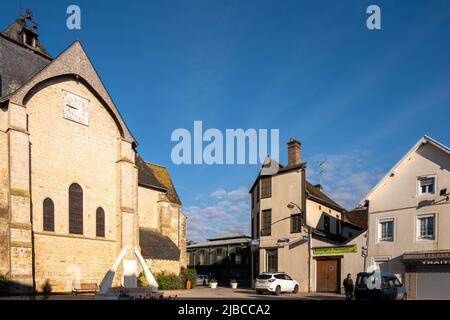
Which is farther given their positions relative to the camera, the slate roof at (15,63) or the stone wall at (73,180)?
the slate roof at (15,63)

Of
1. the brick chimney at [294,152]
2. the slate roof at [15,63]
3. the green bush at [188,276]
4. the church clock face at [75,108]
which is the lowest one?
the green bush at [188,276]

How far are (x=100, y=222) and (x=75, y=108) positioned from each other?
7356 mm

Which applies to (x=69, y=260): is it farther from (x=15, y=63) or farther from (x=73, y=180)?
(x=15, y=63)

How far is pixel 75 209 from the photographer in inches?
901

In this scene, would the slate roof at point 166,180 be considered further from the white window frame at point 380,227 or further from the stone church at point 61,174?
the white window frame at point 380,227

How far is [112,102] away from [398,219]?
65.0ft

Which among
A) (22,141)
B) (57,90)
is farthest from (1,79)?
(22,141)

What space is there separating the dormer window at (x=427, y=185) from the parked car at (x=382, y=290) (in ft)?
20.3

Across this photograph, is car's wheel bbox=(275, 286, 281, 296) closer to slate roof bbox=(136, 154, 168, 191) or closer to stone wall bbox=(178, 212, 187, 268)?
stone wall bbox=(178, 212, 187, 268)

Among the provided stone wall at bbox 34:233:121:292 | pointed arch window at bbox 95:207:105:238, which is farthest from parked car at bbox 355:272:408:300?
pointed arch window at bbox 95:207:105:238

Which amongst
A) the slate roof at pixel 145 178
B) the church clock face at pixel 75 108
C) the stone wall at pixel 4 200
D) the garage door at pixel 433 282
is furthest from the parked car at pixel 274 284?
the church clock face at pixel 75 108

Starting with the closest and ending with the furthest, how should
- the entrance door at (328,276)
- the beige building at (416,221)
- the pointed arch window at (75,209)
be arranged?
1. the beige building at (416,221)
2. the pointed arch window at (75,209)
3. the entrance door at (328,276)

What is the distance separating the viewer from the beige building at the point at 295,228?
89.3 ft

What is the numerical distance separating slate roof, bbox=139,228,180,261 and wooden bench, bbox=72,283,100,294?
5.34 meters
